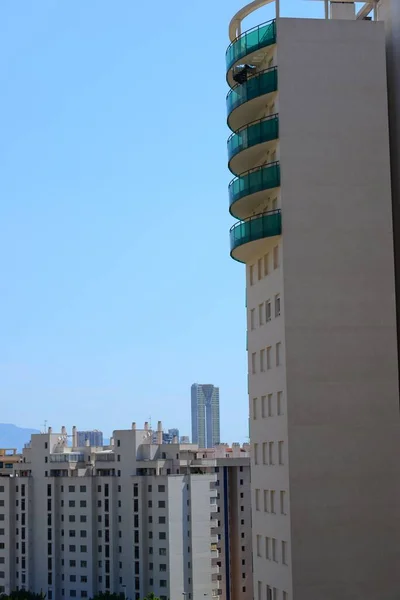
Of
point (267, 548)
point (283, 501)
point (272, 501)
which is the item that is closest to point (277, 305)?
point (283, 501)

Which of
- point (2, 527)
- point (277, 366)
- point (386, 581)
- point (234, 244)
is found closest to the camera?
point (386, 581)

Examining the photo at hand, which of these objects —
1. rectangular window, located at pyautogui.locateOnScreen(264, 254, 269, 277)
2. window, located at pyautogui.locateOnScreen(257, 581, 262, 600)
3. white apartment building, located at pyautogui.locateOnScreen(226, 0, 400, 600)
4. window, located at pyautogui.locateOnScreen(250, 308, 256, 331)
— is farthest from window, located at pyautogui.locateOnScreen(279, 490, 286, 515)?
rectangular window, located at pyautogui.locateOnScreen(264, 254, 269, 277)

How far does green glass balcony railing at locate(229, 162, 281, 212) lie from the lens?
31.4 meters

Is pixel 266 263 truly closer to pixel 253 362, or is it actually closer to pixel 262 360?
pixel 262 360

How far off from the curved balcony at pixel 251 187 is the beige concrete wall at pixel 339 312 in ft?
1.78

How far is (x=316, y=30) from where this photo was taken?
31.2m

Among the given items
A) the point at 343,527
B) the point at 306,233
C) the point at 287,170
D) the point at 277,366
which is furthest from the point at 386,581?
the point at 287,170

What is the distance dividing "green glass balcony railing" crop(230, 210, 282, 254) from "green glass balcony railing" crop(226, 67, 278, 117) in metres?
3.85

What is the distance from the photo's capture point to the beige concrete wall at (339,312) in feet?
96.9

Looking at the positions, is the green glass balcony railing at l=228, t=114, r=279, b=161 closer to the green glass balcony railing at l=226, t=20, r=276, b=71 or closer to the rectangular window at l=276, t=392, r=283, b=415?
the green glass balcony railing at l=226, t=20, r=276, b=71

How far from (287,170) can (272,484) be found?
9697mm

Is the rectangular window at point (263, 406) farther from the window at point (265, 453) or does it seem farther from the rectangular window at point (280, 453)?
the rectangular window at point (280, 453)

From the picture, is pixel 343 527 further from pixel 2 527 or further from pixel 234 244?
pixel 2 527

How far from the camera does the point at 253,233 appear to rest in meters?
32.2
